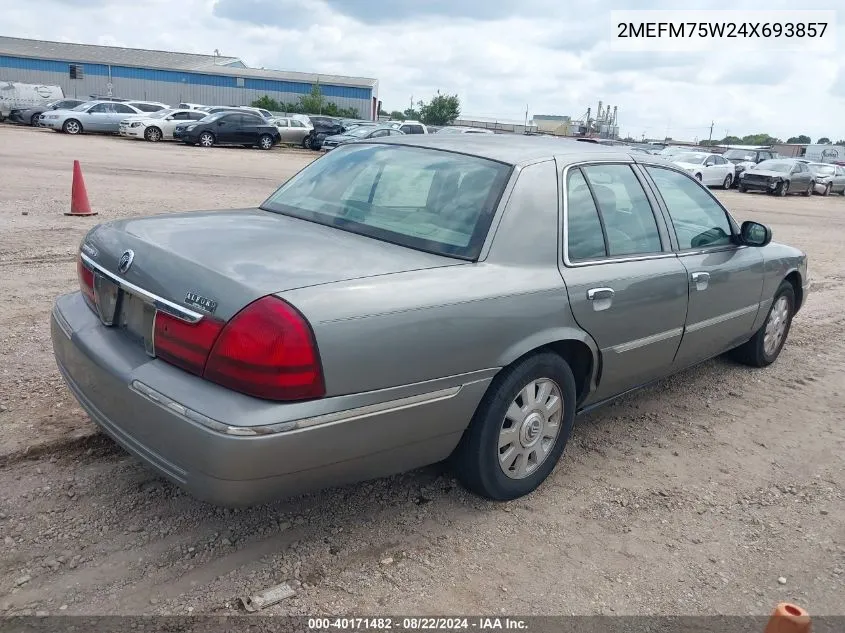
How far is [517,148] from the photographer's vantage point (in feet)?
12.0

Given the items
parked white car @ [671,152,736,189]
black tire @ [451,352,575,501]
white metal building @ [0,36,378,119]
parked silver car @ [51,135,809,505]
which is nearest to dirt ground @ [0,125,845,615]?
black tire @ [451,352,575,501]

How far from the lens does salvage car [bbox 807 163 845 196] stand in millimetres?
30894

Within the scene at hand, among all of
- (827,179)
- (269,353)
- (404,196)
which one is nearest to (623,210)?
(404,196)

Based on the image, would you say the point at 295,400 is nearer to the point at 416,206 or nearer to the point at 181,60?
the point at 416,206

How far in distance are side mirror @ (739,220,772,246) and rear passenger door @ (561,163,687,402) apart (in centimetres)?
90

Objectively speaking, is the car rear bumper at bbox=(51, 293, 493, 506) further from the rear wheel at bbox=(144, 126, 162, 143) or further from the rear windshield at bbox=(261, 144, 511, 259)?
the rear wheel at bbox=(144, 126, 162, 143)

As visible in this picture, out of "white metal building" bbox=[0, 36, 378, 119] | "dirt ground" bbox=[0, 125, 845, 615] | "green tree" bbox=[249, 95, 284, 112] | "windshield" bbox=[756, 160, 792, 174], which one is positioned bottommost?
"dirt ground" bbox=[0, 125, 845, 615]

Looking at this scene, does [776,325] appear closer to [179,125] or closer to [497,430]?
[497,430]

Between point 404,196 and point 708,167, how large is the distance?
2561cm

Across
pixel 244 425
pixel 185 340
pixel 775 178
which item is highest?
pixel 775 178

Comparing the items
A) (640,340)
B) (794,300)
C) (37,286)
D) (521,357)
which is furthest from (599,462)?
(37,286)

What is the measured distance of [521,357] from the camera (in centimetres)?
313

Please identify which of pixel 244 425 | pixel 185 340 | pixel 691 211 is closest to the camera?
pixel 244 425

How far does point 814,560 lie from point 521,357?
1.53 m
